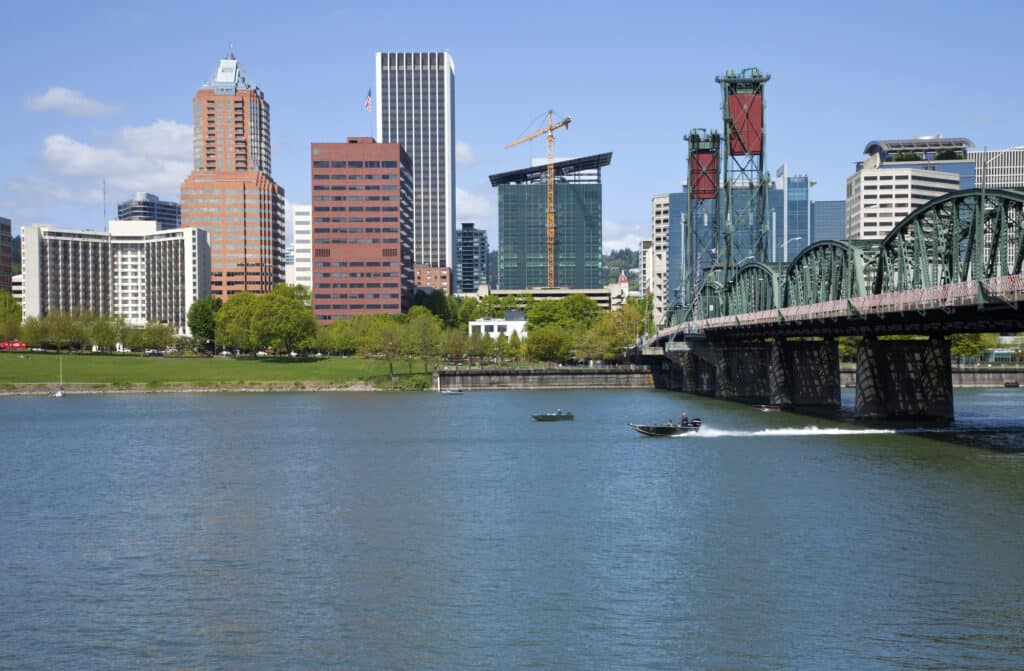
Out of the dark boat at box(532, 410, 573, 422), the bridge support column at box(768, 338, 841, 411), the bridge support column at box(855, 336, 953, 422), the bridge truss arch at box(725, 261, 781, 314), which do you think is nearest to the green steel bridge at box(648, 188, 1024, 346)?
the bridge truss arch at box(725, 261, 781, 314)

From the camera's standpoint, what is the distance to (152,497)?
214ft

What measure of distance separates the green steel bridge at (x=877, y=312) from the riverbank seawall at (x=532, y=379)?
21.2 meters

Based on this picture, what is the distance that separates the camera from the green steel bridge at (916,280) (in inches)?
2869

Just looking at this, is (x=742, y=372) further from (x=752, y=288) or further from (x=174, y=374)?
(x=174, y=374)

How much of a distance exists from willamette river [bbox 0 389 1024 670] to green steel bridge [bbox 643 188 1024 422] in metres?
10.7

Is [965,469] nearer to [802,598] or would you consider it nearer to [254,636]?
[802,598]

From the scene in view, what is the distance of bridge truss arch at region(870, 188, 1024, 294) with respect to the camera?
73438 mm

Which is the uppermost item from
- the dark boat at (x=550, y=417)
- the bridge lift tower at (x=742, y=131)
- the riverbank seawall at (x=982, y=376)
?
the bridge lift tower at (x=742, y=131)

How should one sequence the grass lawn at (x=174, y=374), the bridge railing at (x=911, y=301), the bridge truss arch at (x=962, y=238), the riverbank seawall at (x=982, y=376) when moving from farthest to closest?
the riverbank seawall at (x=982, y=376), the grass lawn at (x=174, y=374), the bridge truss arch at (x=962, y=238), the bridge railing at (x=911, y=301)

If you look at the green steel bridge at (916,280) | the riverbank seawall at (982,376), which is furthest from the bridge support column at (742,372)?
the riverbank seawall at (982,376)

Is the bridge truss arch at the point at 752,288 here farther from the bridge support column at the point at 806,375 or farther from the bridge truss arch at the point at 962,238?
the bridge truss arch at the point at 962,238

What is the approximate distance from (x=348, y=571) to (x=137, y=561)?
990 centimetres

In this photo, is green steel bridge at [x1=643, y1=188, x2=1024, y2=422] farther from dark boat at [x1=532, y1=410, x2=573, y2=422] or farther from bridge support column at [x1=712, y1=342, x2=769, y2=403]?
dark boat at [x1=532, y1=410, x2=573, y2=422]

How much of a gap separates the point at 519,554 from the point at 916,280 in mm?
67110
